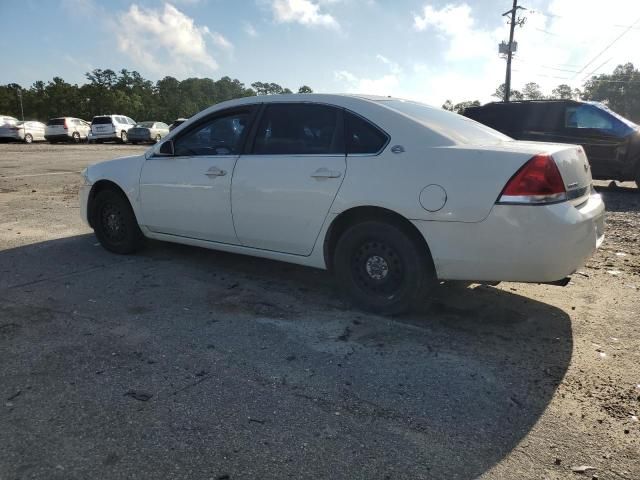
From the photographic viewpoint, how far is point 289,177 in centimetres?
418

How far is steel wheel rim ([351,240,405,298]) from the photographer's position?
3.83 meters

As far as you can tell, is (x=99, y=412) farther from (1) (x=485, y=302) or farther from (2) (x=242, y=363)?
(1) (x=485, y=302)

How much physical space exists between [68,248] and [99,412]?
3.87 m

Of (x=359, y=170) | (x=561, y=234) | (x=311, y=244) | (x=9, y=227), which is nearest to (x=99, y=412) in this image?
(x=311, y=244)

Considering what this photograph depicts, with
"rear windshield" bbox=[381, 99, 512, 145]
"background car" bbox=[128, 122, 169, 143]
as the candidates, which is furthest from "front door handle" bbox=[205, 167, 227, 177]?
"background car" bbox=[128, 122, 169, 143]

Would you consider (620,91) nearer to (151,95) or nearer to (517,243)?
(151,95)

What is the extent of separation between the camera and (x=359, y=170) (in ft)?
12.6

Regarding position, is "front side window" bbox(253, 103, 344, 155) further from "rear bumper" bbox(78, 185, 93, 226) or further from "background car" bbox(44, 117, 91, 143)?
"background car" bbox(44, 117, 91, 143)

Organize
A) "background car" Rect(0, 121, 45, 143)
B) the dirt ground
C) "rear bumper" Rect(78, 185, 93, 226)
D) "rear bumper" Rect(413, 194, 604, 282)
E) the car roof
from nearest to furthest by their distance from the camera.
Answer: the dirt ground < "rear bumper" Rect(413, 194, 604, 282) < "rear bumper" Rect(78, 185, 93, 226) < the car roof < "background car" Rect(0, 121, 45, 143)

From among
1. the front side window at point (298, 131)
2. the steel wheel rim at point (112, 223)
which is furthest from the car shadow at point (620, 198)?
the steel wheel rim at point (112, 223)

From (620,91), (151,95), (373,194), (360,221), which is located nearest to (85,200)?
(360,221)

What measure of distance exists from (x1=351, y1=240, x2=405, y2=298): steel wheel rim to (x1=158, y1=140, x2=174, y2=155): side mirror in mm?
2260

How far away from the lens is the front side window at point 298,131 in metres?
4.11

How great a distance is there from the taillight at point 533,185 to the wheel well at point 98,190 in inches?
157
